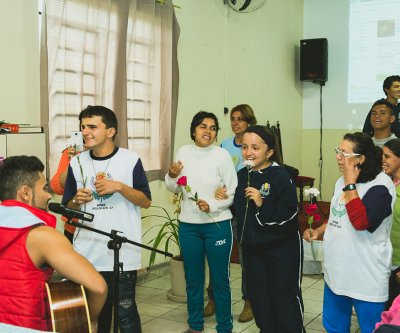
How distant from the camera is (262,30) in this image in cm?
634

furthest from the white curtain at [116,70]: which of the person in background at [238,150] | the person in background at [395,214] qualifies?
the person in background at [395,214]

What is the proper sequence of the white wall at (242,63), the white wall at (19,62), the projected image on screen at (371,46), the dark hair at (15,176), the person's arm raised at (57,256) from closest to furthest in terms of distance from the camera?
the person's arm raised at (57,256), the dark hair at (15,176), the white wall at (19,62), the white wall at (242,63), the projected image on screen at (371,46)

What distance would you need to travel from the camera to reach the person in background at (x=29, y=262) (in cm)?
178

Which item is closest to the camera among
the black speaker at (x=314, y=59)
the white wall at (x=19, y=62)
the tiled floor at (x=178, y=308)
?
the white wall at (x=19, y=62)

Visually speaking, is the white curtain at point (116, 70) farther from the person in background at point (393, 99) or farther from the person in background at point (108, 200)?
the person in background at point (393, 99)

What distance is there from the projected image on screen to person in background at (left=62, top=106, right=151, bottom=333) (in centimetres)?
506

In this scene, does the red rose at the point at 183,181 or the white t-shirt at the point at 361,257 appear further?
the red rose at the point at 183,181

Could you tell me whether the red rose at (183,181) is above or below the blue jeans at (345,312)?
above

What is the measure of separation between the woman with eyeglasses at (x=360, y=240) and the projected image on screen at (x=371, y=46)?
4.72 meters

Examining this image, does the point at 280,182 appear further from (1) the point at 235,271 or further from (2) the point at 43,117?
(1) the point at 235,271

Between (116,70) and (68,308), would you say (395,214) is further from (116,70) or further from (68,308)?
(116,70)

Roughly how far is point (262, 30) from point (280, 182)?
4.21m

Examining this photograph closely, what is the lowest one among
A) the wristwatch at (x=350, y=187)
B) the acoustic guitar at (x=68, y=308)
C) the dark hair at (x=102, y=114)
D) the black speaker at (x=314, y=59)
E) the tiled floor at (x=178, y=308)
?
the tiled floor at (x=178, y=308)

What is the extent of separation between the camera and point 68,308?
1910mm
